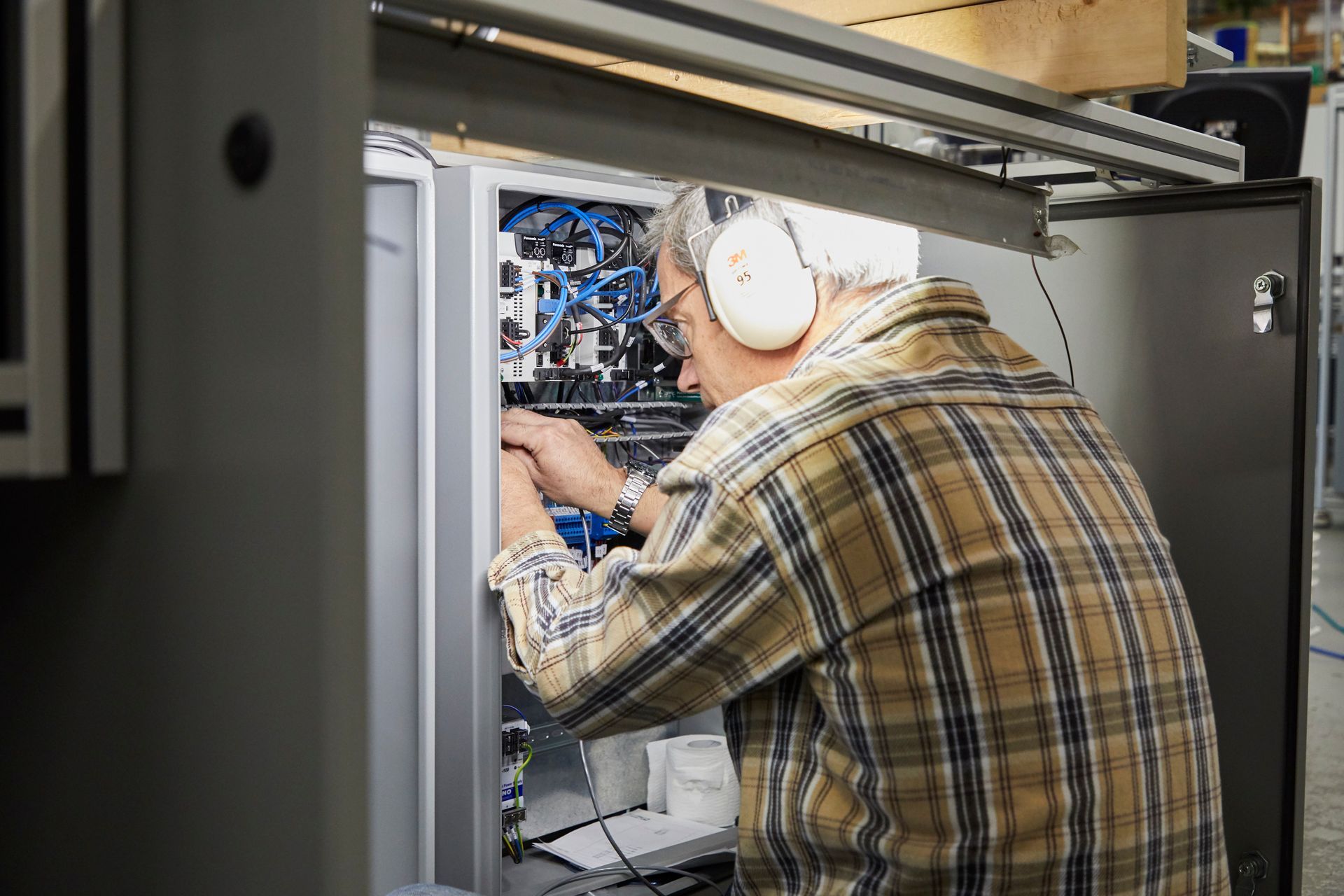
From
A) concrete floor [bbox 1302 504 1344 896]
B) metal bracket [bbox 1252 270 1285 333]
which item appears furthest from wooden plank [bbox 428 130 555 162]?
concrete floor [bbox 1302 504 1344 896]

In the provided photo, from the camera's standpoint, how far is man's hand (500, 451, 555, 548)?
5.40 ft

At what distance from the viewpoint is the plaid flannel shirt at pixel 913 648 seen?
1048 millimetres

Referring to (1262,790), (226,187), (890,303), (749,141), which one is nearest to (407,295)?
(890,303)

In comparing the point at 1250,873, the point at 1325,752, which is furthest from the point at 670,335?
the point at 1325,752

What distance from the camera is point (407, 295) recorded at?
65.1 inches

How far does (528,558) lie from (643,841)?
656mm

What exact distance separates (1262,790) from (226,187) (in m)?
1.72

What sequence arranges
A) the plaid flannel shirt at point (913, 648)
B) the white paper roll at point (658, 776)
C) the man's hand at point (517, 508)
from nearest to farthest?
the plaid flannel shirt at point (913, 648) → the man's hand at point (517, 508) → the white paper roll at point (658, 776)

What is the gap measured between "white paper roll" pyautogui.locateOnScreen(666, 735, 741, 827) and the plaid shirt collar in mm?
978

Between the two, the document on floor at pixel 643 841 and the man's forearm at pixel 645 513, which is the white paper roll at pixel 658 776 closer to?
the document on floor at pixel 643 841

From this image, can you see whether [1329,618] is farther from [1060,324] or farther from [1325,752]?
[1060,324]

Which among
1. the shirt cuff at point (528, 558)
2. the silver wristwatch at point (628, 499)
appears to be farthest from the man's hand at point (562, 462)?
the shirt cuff at point (528, 558)

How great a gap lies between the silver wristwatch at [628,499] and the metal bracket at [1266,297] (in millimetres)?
928

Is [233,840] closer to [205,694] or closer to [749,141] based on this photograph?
[205,694]
